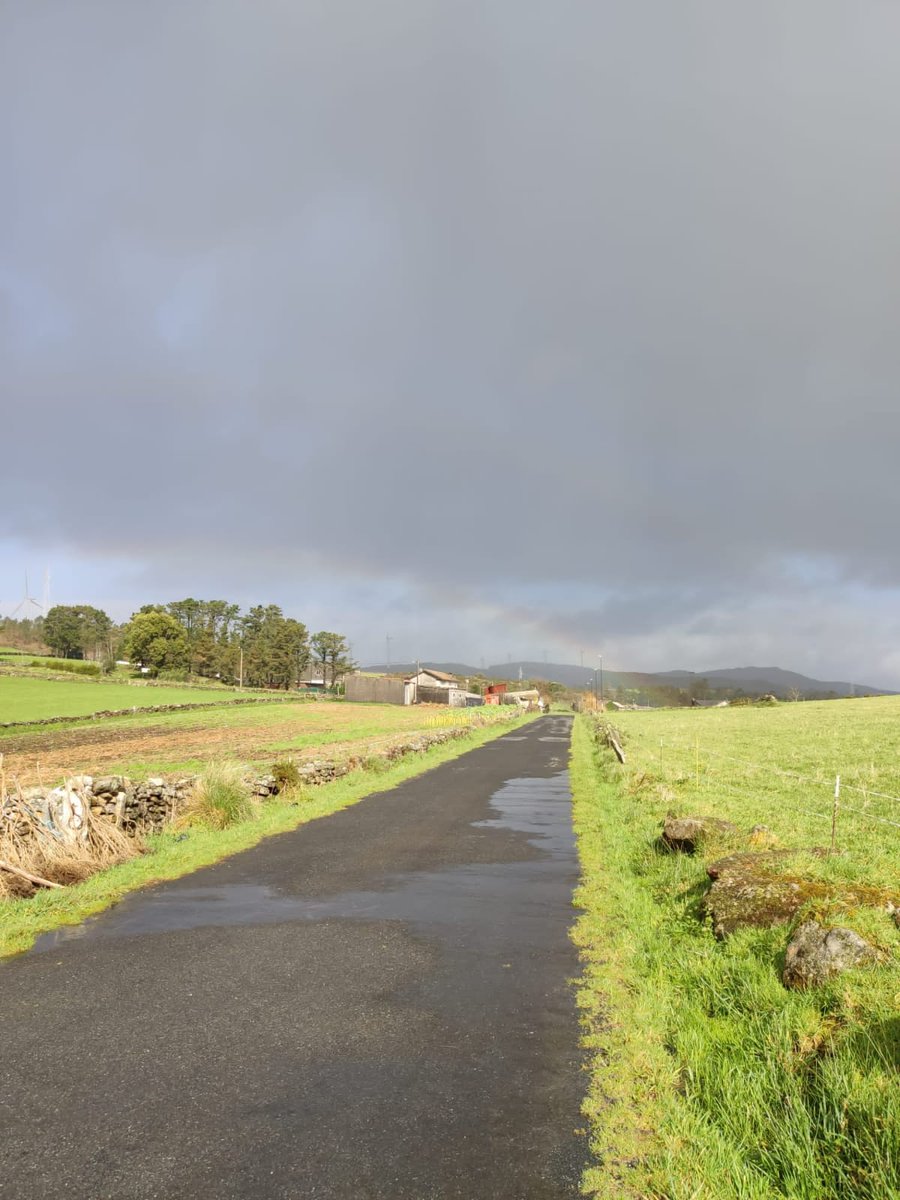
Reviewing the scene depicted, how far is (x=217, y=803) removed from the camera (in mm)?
17578

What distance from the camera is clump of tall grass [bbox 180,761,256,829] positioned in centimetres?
1705

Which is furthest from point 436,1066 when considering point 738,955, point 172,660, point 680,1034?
point 172,660

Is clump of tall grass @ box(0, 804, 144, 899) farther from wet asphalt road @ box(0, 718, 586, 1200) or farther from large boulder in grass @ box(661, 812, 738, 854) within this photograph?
large boulder in grass @ box(661, 812, 738, 854)

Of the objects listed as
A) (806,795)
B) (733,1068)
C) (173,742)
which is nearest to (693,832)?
(733,1068)

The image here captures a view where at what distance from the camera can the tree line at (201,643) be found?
5443 inches

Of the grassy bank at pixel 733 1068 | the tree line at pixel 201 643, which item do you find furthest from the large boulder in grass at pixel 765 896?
the tree line at pixel 201 643

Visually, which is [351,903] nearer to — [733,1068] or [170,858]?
[170,858]

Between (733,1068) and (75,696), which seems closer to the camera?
(733,1068)

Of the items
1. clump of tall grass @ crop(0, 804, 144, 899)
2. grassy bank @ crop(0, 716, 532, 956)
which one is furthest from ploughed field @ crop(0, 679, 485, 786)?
clump of tall grass @ crop(0, 804, 144, 899)

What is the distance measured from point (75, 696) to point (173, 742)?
154 ft

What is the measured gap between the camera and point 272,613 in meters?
180

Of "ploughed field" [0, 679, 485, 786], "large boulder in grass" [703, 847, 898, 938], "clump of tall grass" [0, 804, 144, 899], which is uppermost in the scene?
"large boulder in grass" [703, 847, 898, 938]

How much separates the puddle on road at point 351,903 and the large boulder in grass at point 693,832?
87.4 inches

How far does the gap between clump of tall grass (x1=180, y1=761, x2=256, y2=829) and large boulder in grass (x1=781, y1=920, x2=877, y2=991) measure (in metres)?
13.9
